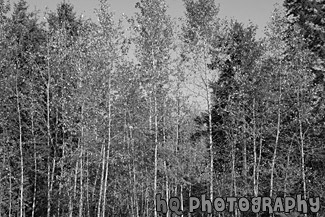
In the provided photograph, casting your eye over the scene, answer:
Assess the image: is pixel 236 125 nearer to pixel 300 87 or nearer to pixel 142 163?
pixel 300 87

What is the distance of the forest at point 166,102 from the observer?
68.0 feet

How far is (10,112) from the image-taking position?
75.6 feet

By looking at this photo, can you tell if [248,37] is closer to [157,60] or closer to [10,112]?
[157,60]

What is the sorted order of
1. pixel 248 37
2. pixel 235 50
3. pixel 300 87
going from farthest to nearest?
1. pixel 248 37
2. pixel 235 50
3. pixel 300 87

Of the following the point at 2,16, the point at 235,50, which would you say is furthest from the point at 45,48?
the point at 235,50

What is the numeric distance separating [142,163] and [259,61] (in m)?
9.08

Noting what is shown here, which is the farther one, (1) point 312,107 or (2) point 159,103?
(2) point 159,103

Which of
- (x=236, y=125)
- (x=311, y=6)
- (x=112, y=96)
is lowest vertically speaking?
(x=236, y=125)

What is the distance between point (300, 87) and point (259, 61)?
2843 mm

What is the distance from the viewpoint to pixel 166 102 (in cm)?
2386

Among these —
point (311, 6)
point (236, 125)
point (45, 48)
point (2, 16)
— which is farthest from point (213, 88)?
point (2, 16)

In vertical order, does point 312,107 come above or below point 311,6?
below

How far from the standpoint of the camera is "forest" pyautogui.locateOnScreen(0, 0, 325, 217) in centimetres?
2072

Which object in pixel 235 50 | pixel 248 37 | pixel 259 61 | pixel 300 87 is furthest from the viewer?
pixel 248 37
